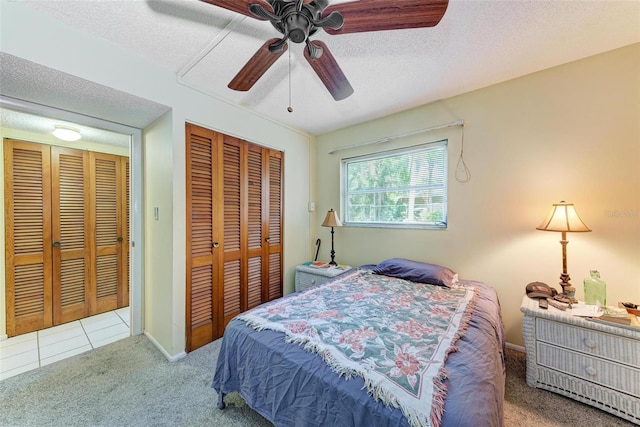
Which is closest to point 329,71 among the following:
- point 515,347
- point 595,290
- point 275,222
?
point 275,222

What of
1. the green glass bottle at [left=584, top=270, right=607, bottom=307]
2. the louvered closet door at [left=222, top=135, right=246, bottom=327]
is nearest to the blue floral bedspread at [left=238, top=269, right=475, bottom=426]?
the green glass bottle at [left=584, top=270, right=607, bottom=307]

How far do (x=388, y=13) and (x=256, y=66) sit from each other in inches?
32.2

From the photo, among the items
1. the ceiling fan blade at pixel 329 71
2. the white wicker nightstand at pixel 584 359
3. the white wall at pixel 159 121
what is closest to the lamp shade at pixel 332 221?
the white wall at pixel 159 121

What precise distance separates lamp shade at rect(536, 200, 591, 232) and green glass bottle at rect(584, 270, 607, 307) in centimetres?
33

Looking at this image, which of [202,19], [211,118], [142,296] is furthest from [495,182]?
[142,296]

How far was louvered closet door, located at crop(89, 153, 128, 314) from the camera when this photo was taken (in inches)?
115

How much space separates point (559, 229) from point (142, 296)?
12.5 ft

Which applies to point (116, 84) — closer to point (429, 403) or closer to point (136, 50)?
point (136, 50)

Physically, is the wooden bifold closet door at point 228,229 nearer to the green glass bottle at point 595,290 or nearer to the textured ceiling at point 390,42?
the textured ceiling at point 390,42

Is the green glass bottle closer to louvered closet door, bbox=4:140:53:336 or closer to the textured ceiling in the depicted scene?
the textured ceiling

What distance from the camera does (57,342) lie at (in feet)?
7.59

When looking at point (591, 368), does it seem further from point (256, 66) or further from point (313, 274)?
point (256, 66)

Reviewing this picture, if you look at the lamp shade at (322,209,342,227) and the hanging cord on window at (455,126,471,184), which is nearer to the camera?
the hanging cord on window at (455,126,471,184)

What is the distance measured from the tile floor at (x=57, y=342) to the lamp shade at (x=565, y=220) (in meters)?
4.08
